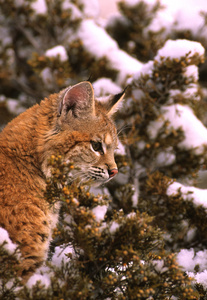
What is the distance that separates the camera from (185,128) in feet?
13.7

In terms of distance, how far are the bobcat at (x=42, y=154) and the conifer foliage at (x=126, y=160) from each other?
19 cm

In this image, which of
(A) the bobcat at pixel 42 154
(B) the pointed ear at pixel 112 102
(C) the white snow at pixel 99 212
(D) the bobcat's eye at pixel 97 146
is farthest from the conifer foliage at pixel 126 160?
(B) the pointed ear at pixel 112 102

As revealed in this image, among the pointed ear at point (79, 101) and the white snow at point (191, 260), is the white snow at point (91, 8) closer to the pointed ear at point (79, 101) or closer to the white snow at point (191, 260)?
the pointed ear at point (79, 101)

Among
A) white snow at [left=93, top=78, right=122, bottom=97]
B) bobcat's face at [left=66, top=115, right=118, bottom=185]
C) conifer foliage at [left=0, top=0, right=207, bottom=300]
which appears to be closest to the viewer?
conifer foliage at [left=0, top=0, right=207, bottom=300]

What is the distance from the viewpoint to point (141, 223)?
2076 mm

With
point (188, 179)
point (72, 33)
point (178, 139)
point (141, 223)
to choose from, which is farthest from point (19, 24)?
point (141, 223)

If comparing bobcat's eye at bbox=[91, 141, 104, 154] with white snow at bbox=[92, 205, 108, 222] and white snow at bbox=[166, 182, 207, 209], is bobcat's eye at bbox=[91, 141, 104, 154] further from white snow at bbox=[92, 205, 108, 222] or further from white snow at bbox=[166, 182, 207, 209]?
white snow at bbox=[166, 182, 207, 209]

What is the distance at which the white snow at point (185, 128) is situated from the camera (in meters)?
4.12

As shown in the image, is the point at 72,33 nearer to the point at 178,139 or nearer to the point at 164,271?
the point at 178,139

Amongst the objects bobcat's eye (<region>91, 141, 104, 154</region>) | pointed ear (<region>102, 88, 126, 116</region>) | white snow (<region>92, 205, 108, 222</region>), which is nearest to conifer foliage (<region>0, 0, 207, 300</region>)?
white snow (<region>92, 205, 108, 222</region>)

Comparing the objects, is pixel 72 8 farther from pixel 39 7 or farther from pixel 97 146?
pixel 97 146

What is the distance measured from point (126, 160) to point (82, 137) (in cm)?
128

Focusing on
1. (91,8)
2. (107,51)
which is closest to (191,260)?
(107,51)

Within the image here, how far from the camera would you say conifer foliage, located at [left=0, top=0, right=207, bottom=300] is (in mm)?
2059
